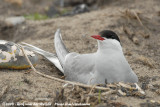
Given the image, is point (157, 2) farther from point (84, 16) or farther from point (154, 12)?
point (84, 16)

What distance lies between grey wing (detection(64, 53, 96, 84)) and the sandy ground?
0.24 metres

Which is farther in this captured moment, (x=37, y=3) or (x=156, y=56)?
(x=37, y=3)

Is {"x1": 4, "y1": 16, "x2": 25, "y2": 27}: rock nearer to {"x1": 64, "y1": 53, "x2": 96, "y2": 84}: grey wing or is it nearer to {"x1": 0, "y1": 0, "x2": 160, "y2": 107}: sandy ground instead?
{"x1": 0, "y1": 0, "x2": 160, "y2": 107}: sandy ground

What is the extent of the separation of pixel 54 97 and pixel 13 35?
375cm

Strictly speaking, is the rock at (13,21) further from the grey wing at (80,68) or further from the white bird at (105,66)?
the white bird at (105,66)

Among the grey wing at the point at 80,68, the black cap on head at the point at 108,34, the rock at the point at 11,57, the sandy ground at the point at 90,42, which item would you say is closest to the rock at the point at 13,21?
the sandy ground at the point at 90,42

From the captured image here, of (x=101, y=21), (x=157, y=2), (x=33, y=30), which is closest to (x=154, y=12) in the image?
(x=157, y=2)

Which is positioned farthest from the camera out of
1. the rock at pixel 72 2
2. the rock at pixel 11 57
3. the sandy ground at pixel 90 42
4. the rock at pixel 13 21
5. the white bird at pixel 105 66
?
the rock at pixel 72 2

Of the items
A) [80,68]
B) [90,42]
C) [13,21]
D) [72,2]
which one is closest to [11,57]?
[80,68]

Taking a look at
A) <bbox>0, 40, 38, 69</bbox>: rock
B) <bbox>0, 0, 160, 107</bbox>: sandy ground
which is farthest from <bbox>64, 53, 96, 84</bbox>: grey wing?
<bbox>0, 40, 38, 69</bbox>: rock

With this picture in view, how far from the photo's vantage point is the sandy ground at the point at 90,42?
2947 millimetres

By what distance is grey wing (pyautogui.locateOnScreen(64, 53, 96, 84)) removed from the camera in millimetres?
3235

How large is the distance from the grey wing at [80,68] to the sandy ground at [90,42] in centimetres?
24

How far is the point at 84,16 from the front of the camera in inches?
246
